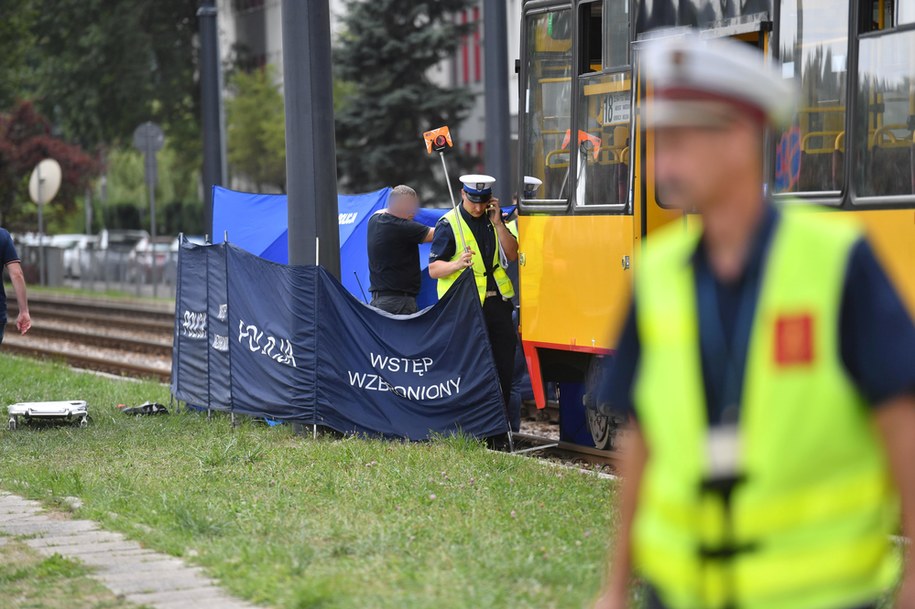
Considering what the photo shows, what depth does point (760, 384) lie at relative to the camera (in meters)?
2.41

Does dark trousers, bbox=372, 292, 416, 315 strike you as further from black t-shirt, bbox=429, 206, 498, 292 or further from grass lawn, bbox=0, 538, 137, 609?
grass lawn, bbox=0, 538, 137, 609

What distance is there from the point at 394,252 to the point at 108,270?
27.0 metres

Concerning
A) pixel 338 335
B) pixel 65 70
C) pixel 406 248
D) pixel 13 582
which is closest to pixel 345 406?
pixel 338 335

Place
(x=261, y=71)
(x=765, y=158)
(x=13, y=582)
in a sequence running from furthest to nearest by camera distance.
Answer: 1. (x=261, y=71)
2. (x=765, y=158)
3. (x=13, y=582)

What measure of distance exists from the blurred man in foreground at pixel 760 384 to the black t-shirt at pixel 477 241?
8556 mm

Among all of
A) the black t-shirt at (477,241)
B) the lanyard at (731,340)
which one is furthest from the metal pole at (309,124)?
the lanyard at (731,340)

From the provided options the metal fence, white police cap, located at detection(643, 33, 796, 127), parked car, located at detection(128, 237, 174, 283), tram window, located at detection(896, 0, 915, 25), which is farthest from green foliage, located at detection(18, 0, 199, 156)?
white police cap, located at detection(643, 33, 796, 127)

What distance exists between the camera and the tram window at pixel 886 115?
7.49 metres

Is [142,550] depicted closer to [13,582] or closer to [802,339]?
[13,582]

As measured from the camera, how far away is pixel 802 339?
241cm

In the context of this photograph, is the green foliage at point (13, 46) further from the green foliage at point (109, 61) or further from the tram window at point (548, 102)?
the tram window at point (548, 102)

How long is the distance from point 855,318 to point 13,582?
4.90m

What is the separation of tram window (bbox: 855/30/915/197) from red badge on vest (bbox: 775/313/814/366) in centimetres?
531

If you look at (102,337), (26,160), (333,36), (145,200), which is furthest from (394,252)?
(145,200)
